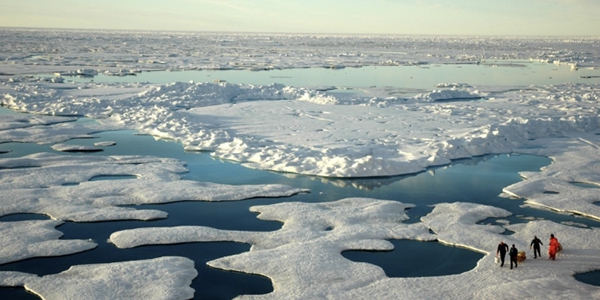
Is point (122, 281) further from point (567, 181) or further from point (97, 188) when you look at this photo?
point (567, 181)

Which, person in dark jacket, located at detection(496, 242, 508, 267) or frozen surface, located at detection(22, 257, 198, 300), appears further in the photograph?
person in dark jacket, located at detection(496, 242, 508, 267)

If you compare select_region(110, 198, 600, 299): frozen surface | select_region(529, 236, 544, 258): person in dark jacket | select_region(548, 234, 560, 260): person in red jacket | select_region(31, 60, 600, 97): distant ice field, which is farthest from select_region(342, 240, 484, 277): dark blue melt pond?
select_region(31, 60, 600, 97): distant ice field

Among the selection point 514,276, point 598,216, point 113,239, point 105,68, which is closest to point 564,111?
point 598,216

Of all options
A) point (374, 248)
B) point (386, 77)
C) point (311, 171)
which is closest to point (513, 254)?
point (374, 248)

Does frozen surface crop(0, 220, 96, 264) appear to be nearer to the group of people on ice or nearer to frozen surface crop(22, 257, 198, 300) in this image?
frozen surface crop(22, 257, 198, 300)

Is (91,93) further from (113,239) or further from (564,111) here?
(564,111)

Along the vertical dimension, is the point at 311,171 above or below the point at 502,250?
below
